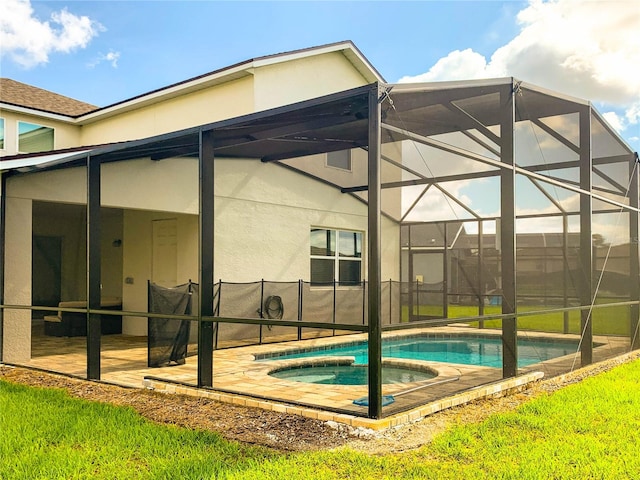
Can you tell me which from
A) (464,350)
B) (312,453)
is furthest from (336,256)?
(312,453)

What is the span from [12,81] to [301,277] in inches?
367

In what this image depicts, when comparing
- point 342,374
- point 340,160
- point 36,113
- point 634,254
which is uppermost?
point 36,113

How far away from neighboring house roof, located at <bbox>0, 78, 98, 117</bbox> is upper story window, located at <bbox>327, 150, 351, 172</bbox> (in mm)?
6234

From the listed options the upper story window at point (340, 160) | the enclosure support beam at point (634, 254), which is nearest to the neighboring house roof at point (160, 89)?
the upper story window at point (340, 160)

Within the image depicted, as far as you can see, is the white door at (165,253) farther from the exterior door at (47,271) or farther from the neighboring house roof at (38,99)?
the exterior door at (47,271)

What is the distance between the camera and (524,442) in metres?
4.57

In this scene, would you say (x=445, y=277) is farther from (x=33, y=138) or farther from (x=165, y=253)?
(x=33, y=138)

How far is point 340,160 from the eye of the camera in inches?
535

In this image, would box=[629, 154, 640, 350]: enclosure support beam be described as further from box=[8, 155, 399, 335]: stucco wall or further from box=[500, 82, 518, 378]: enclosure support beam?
box=[500, 82, 518, 378]: enclosure support beam

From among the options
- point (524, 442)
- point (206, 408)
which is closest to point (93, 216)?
point (206, 408)

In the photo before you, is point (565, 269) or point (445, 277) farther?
point (445, 277)

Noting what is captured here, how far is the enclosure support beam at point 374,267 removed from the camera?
496 cm

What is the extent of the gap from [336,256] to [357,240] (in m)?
0.84

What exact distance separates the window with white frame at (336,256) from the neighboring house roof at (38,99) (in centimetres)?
668
